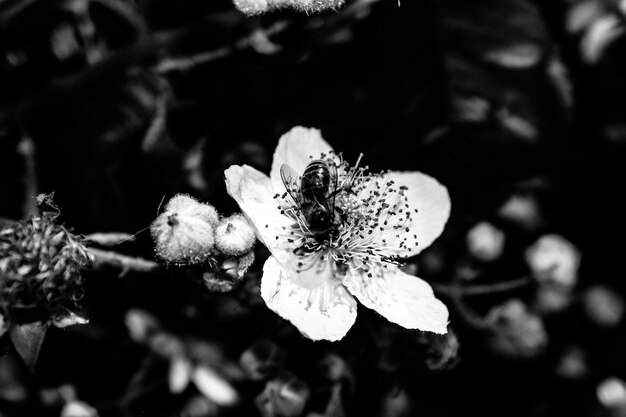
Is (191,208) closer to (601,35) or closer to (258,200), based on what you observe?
(258,200)

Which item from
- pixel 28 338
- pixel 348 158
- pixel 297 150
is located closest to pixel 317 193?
pixel 297 150

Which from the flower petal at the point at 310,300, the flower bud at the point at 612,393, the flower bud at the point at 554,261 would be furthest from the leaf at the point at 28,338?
the flower bud at the point at 612,393

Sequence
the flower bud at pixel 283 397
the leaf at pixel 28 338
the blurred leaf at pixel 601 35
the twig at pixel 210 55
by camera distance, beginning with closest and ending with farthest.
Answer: the leaf at pixel 28 338 < the flower bud at pixel 283 397 < the twig at pixel 210 55 < the blurred leaf at pixel 601 35

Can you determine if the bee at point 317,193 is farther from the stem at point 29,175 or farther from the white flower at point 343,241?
the stem at point 29,175

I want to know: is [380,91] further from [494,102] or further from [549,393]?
[549,393]

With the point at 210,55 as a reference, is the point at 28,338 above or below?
below

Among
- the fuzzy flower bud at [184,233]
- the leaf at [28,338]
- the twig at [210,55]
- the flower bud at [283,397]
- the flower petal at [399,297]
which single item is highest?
the twig at [210,55]

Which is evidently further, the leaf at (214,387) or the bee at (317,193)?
the leaf at (214,387)
